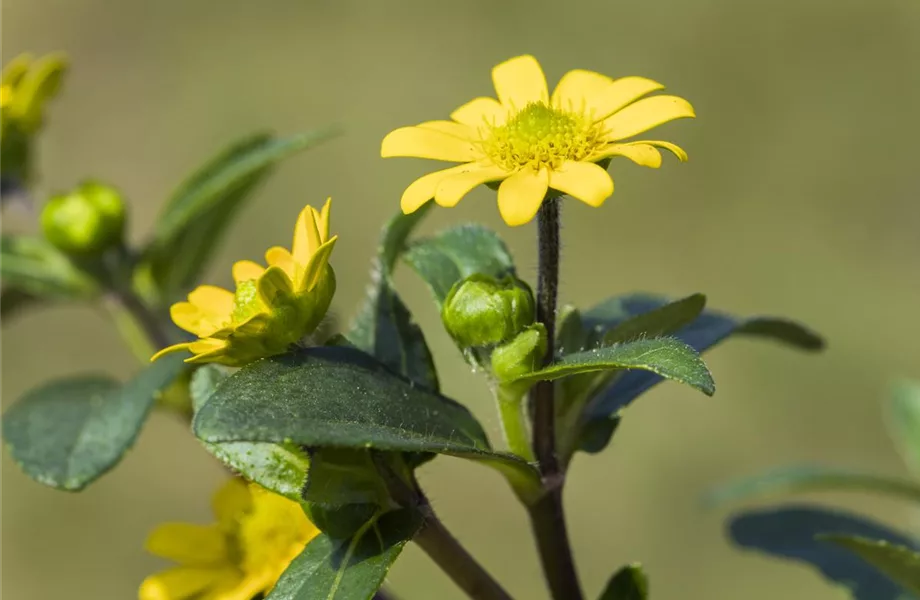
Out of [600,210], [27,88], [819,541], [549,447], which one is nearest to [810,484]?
[819,541]

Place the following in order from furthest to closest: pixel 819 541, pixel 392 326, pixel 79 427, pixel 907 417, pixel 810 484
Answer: pixel 907 417, pixel 810 484, pixel 819 541, pixel 79 427, pixel 392 326

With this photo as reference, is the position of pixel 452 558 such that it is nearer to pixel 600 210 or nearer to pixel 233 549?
pixel 233 549

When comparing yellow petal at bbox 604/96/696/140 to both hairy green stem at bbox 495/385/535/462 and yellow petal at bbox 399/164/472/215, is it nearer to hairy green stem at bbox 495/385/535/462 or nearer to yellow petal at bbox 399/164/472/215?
yellow petal at bbox 399/164/472/215

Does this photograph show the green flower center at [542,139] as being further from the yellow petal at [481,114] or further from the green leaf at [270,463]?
the green leaf at [270,463]

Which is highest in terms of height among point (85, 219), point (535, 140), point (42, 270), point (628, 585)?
point (535, 140)

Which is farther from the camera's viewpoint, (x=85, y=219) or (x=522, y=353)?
(x=85, y=219)

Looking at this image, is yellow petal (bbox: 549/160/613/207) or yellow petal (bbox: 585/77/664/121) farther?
yellow petal (bbox: 585/77/664/121)

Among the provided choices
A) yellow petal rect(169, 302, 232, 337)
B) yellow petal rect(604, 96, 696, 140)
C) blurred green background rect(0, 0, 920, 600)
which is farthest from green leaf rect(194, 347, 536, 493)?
blurred green background rect(0, 0, 920, 600)
